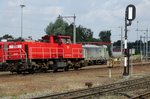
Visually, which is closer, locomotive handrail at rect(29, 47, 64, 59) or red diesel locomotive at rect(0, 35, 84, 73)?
red diesel locomotive at rect(0, 35, 84, 73)

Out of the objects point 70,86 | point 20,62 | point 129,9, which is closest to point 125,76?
point 129,9

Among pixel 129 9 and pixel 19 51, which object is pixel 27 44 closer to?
A: pixel 19 51

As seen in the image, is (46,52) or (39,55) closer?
(39,55)

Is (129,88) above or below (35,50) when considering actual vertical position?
below

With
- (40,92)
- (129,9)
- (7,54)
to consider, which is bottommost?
(40,92)

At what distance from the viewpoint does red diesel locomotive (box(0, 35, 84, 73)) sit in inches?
1303

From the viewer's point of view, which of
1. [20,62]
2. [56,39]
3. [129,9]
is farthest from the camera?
[56,39]

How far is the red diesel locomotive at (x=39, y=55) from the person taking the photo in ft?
109

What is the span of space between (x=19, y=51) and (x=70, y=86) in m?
11.6

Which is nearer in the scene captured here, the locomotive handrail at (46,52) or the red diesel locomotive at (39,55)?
the red diesel locomotive at (39,55)

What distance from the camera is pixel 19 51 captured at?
33156mm

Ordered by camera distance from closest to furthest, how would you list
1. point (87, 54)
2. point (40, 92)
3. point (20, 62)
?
1. point (40, 92)
2. point (20, 62)
3. point (87, 54)

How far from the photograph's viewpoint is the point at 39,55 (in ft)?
113

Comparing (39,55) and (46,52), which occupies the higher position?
(46,52)
